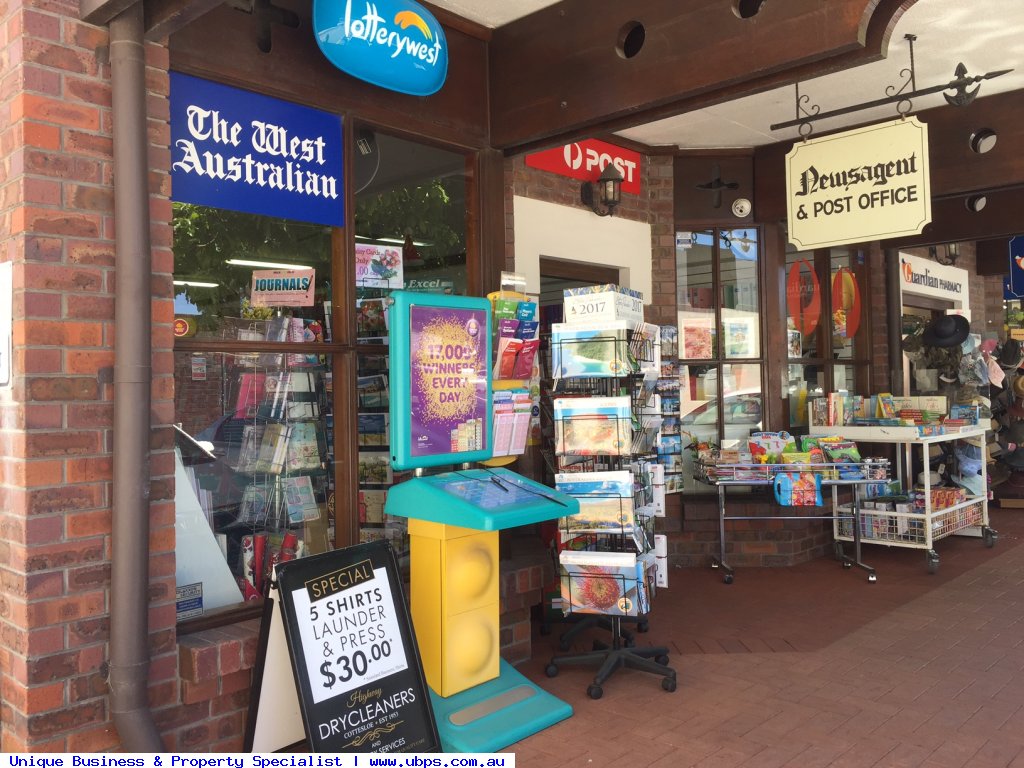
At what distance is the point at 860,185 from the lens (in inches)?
192

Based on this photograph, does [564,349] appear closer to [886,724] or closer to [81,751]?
[886,724]

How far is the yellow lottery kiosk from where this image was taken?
3.36 m

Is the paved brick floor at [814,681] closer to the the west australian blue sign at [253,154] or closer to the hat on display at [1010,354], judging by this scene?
the the west australian blue sign at [253,154]

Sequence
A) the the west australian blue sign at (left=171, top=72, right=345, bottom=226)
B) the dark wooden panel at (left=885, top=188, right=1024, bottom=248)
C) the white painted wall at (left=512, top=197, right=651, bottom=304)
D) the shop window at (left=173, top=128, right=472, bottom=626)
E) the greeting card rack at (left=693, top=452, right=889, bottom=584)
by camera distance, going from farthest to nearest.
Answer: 1. the dark wooden panel at (left=885, top=188, right=1024, bottom=248)
2. the greeting card rack at (left=693, top=452, right=889, bottom=584)
3. the white painted wall at (left=512, top=197, right=651, bottom=304)
4. the shop window at (left=173, top=128, right=472, bottom=626)
5. the the west australian blue sign at (left=171, top=72, right=345, bottom=226)

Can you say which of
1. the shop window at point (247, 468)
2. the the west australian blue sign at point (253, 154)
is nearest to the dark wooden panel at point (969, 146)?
the the west australian blue sign at point (253, 154)

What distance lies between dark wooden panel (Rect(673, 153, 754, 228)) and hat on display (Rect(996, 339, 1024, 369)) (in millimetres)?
4833

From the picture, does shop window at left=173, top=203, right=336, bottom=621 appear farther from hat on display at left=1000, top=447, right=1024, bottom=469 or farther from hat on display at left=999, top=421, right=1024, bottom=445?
hat on display at left=999, top=421, right=1024, bottom=445

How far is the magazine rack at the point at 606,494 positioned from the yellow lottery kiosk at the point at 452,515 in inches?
16.6

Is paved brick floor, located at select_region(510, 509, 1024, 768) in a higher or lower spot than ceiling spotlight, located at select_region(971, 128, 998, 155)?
lower

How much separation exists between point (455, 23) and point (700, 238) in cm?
325

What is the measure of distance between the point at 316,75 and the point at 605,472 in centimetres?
223

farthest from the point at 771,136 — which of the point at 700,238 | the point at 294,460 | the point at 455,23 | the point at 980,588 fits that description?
the point at 294,460

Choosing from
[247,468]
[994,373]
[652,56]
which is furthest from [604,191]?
[994,373]

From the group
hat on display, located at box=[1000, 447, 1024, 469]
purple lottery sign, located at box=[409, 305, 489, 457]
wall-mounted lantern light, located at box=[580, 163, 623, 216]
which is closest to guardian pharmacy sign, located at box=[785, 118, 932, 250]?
wall-mounted lantern light, located at box=[580, 163, 623, 216]
